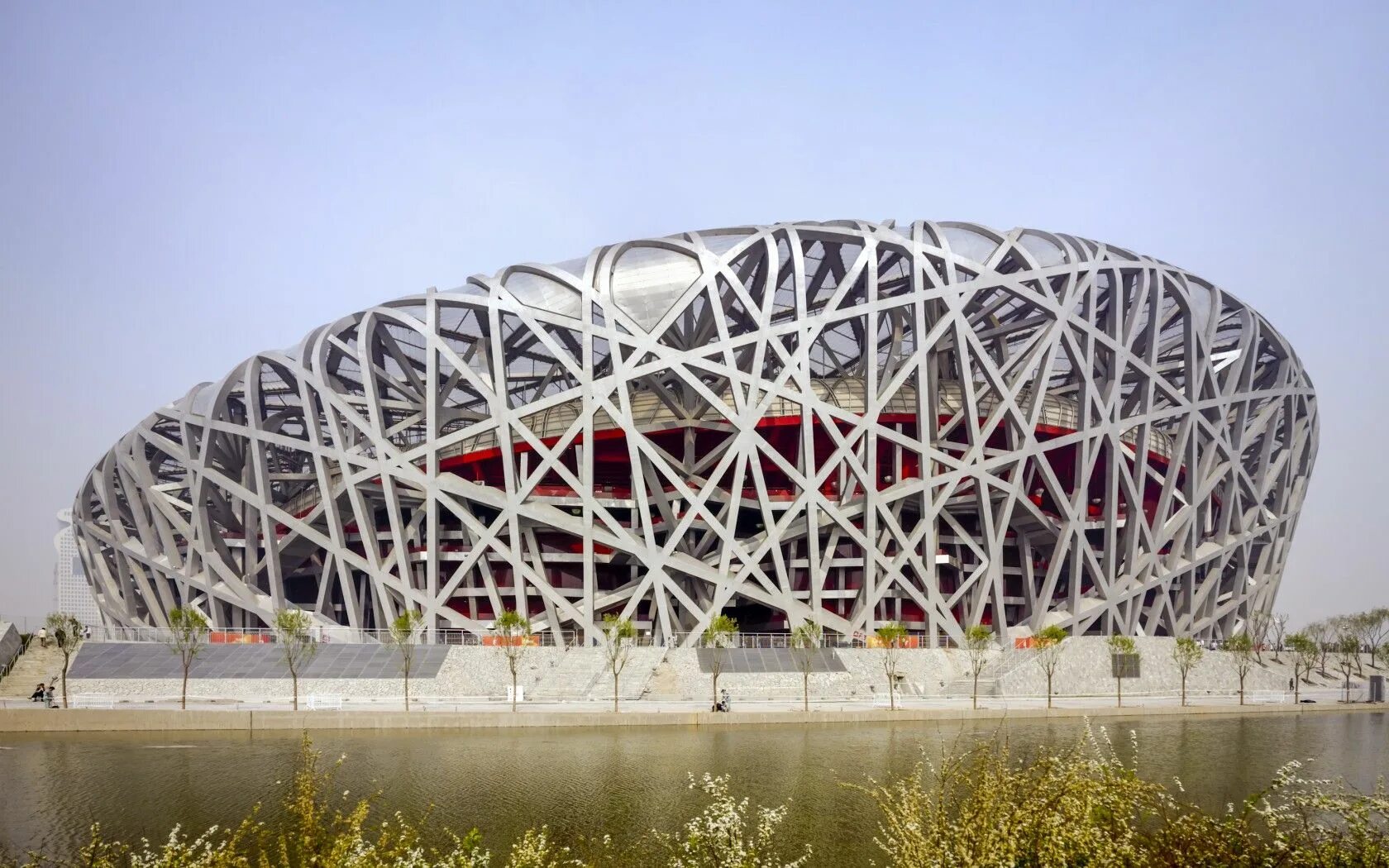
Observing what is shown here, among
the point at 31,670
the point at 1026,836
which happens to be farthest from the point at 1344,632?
the point at 31,670

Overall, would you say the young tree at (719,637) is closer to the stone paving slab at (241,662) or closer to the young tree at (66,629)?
the stone paving slab at (241,662)

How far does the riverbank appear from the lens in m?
28.4

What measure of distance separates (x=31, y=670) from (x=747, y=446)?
96.6 feet

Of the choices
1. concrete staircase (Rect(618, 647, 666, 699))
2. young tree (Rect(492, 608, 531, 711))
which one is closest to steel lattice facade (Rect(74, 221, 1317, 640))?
young tree (Rect(492, 608, 531, 711))

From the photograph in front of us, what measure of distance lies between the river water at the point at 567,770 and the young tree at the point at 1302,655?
19269mm

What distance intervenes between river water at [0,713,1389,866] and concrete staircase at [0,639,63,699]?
444 inches

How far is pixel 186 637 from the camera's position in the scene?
35.2 meters

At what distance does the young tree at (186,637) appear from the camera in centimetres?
3484

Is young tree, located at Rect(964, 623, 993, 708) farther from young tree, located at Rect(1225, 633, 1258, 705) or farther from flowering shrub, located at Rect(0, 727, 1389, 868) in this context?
flowering shrub, located at Rect(0, 727, 1389, 868)

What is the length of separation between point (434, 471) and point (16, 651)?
684 inches

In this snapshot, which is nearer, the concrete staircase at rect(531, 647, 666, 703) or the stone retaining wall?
the stone retaining wall

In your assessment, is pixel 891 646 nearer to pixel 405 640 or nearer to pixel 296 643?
pixel 405 640

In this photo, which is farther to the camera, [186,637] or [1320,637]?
[1320,637]

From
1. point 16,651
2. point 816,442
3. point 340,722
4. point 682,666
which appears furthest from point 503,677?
point 816,442
